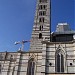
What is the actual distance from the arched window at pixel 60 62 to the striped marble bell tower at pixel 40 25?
46.2 feet

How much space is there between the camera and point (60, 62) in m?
28.3

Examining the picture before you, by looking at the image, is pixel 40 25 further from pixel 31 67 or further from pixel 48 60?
pixel 48 60

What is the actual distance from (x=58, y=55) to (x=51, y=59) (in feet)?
4.17

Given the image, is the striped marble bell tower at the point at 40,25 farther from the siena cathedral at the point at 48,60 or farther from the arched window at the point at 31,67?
the arched window at the point at 31,67

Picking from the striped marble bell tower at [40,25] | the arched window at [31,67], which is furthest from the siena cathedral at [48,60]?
the striped marble bell tower at [40,25]

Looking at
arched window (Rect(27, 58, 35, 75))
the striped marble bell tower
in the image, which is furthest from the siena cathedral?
the striped marble bell tower

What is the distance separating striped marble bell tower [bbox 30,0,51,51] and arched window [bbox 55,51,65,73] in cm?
1407

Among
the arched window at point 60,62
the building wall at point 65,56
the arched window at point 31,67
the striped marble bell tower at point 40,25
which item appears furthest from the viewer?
the striped marble bell tower at point 40,25

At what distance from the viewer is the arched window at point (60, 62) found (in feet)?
90.9

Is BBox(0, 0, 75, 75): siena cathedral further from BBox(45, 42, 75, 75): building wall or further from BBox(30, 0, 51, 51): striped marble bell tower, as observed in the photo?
BBox(30, 0, 51, 51): striped marble bell tower

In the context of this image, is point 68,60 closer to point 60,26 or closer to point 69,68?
point 69,68

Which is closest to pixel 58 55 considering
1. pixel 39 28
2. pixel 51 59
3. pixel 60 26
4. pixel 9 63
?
pixel 51 59

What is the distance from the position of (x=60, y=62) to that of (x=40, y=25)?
20.2m

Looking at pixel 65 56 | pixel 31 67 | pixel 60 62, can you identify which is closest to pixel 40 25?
pixel 31 67
